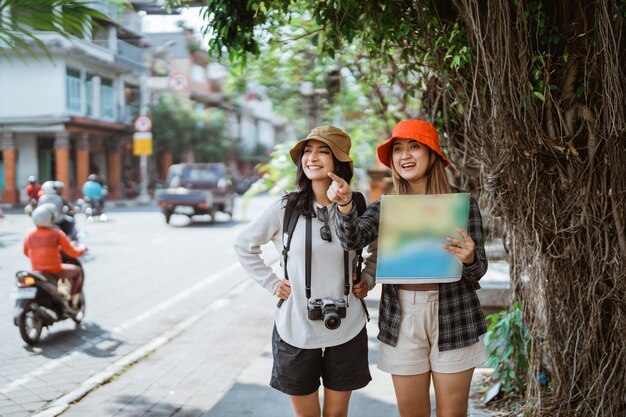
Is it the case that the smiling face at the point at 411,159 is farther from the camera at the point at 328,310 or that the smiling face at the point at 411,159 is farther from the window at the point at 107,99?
the window at the point at 107,99

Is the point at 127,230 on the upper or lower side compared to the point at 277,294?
lower

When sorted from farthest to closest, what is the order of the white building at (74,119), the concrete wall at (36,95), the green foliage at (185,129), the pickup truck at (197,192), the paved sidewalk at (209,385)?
the green foliage at (185,129)
the white building at (74,119)
the concrete wall at (36,95)
the pickup truck at (197,192)
the paved sidewalk at (209,385)

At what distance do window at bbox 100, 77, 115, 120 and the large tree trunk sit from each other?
31.6 meters

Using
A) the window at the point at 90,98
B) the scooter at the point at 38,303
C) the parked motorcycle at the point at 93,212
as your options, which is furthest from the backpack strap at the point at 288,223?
the window at the point at 90,98

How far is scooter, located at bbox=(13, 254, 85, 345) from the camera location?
6719 mm

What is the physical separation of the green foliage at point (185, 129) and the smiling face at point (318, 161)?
127 feet

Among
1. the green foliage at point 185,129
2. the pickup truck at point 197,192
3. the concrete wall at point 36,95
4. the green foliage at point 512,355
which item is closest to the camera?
the green foliage at point 512,355

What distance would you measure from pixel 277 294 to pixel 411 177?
0.83 metres

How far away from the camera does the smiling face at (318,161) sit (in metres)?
3.14

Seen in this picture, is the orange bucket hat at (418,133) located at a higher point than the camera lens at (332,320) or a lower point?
higher

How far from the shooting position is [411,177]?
306cm

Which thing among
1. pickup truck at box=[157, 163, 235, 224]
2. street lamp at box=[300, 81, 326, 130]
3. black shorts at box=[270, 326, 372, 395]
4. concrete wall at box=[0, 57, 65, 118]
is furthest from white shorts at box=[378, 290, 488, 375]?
concrete wall at box=[0, 57, 65, 118]

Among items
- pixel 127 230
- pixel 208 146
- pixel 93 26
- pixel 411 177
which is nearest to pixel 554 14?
pixel 411 177

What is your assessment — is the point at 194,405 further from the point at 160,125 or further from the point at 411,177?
the point at 160,125
